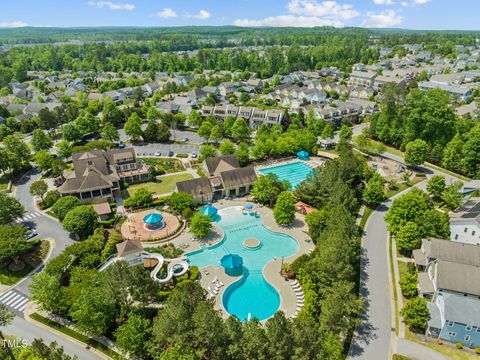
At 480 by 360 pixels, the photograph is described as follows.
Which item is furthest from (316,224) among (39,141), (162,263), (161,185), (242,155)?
(39,141)

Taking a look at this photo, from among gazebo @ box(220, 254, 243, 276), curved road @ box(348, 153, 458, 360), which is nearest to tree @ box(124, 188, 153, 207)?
gazebo @ box(220, 254, 243, 276)

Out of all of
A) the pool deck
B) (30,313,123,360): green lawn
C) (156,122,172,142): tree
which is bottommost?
(30,313,123,360): green lawn

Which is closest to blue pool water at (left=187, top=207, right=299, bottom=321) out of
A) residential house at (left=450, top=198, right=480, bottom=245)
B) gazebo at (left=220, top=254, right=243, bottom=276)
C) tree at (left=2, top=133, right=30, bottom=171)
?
gazebo at (left=220, top=254, right=243, bottom=276)

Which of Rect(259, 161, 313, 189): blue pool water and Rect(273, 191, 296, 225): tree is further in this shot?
Rect(259, 161, 313, 189): blue pool water

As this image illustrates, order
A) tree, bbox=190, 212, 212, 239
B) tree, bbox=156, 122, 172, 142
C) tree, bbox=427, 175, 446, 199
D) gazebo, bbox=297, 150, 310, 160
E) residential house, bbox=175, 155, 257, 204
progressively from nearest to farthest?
1. tree, bbox=190, 212, 212, 239
2. tree, bbox=427, 175, 446, 199
3. residential house, bbox=175, 155, 257, 204
4. gazebo, bbox=297, 150, 310, 160
5. tree, bbox=156, 122, 172, 142

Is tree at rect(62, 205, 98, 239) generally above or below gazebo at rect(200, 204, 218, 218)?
above

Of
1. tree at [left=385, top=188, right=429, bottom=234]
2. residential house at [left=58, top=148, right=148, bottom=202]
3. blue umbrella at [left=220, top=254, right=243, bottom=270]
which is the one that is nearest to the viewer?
blue umbrella at [left=220, top=254, right=243, bottom=270]

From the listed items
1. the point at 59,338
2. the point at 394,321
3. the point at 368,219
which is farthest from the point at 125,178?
the point at 394,321

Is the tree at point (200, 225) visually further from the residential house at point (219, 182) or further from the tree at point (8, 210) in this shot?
the tree at point (8, 210)

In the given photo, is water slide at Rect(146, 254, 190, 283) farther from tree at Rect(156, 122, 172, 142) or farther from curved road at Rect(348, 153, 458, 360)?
tree at Rect(156, 122, 172, 142)
